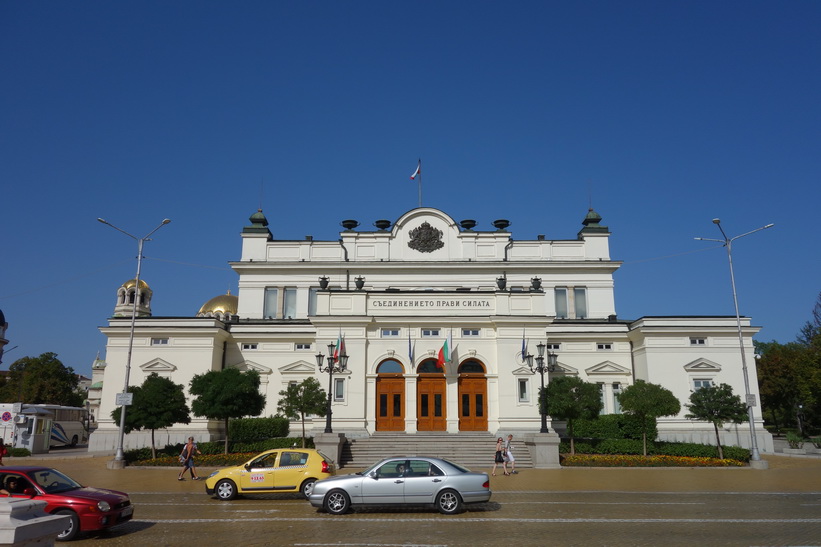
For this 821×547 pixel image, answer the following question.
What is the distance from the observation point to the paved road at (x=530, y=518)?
12680mm

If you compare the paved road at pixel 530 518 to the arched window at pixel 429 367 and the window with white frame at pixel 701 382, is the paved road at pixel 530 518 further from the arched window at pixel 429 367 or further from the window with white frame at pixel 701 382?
the window with white frame at pixel 701 382

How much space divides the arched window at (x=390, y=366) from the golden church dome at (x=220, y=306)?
35.6 m

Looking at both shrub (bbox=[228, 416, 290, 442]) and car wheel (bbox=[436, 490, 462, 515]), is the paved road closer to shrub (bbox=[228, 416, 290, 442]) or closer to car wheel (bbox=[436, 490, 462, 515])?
car wheel (bbox=[436, 490, 462, 515])

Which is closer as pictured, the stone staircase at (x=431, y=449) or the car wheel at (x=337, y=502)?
the car wheel at (x=337, y=502)

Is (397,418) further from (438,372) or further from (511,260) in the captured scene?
(511,260)

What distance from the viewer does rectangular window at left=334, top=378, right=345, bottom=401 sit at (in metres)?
35.3

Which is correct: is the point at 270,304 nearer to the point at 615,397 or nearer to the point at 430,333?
the point at 430,333

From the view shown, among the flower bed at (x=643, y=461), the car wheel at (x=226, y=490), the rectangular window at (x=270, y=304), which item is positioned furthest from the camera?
the rectangular window at (x=270, y=304)

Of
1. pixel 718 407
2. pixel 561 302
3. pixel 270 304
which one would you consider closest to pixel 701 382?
pixel 718 407

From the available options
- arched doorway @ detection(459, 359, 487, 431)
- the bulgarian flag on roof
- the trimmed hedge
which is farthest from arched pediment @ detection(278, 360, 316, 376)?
the trimmed hedge

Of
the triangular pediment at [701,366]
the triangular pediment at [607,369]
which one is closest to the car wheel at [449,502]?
the triangular pediment at [607,369]

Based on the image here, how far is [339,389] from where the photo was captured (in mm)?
35531

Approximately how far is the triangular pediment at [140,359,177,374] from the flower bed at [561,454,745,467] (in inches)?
1043

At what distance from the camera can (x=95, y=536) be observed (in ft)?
44.1
